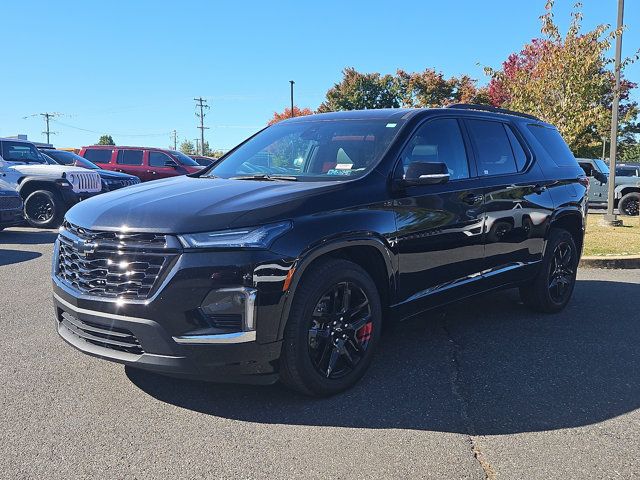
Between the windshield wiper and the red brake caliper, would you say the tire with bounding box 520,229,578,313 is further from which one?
the windshield wiper

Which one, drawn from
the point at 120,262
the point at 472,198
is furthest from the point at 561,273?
the point at 120,262

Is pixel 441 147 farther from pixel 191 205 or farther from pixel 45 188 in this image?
pixel 45 188

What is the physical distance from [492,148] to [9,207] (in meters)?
8.48

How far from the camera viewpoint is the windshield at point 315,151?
392 cm

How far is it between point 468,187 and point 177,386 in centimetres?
258

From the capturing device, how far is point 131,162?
18391mm

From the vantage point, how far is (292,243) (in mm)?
3084

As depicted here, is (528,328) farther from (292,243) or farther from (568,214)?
(292,243)

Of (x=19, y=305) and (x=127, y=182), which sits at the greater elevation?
(x=127, y=182)

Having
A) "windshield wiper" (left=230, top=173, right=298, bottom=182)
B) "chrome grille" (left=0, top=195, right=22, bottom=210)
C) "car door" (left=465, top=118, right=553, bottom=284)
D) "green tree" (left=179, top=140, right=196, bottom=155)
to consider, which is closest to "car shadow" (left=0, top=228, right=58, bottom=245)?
"chrome grille" (left=0, top=195, right=22, bottom=210)

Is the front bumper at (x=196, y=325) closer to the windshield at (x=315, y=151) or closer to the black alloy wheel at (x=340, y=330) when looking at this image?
the black alloy wheel at (x=340, y=330)

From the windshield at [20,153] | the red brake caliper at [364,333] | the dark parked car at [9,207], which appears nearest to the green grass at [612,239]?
the red brake caliper at [364,333]

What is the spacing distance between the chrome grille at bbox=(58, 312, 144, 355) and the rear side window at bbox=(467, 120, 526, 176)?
298 cm

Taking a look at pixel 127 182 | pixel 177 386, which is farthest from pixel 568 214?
pixel 127 182
